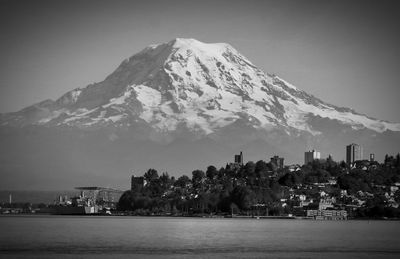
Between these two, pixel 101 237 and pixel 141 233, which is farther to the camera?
pixel 141 233

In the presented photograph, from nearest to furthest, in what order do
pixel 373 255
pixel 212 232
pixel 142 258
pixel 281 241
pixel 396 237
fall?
pixel 142 258 < pixel 373 255 < pixel 281 241 < pixel 396 237 < pixel 212 232

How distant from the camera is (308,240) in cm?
11931

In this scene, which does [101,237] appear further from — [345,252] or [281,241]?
[345,252]

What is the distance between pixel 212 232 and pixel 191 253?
1617 inches

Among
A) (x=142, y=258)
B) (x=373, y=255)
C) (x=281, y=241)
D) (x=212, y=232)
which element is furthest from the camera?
(x=212, y=232)

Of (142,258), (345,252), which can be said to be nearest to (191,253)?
(142,258)

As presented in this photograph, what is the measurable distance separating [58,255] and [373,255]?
29370 mm

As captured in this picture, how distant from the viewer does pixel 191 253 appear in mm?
96688

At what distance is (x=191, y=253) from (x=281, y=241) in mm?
23490

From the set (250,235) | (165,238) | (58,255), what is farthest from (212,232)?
(58,255)

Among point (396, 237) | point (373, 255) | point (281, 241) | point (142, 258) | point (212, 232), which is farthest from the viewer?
point (212, 232)

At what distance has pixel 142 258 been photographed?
9125 centimetres

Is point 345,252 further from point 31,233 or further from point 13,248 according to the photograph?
point 31,233

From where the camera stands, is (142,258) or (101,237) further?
(101,237)
